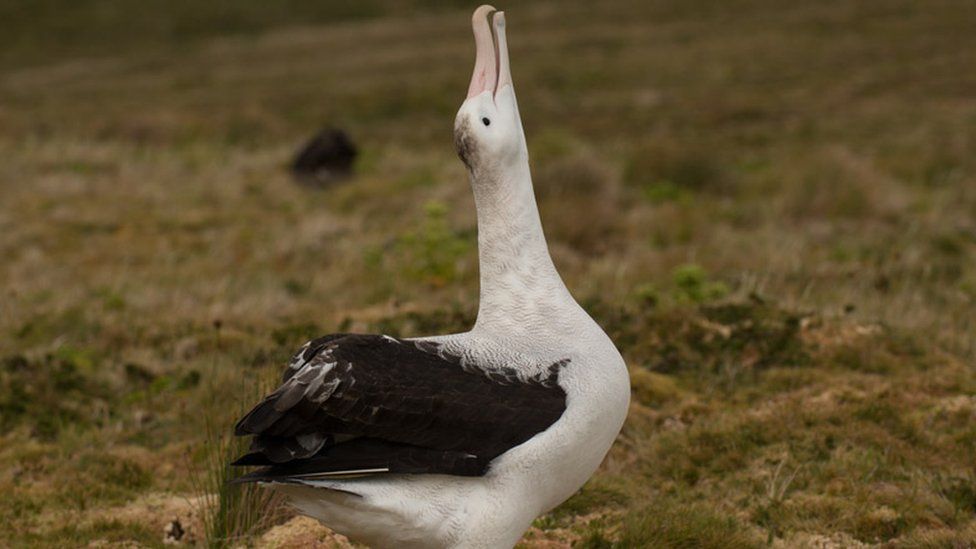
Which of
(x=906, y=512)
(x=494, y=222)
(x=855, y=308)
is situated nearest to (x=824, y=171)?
(x=855, y=308)

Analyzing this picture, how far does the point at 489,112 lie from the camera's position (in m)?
4.28

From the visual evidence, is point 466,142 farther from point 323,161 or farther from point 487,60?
point 323,161

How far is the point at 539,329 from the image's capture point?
434 cm

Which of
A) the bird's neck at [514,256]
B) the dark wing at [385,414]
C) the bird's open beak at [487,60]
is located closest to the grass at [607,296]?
the bird's neck at [514,256]

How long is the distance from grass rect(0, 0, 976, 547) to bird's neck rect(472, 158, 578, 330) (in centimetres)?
126

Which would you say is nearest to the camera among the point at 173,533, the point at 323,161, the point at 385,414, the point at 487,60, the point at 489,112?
the point at 385,414

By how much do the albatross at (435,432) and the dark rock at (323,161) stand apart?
12967mm

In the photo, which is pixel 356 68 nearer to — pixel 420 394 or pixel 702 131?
pixel 702 131

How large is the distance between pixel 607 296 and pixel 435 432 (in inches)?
220

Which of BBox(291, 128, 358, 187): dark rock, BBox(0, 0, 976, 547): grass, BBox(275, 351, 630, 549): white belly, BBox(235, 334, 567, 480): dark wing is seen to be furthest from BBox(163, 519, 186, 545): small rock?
BBox(291, 128, 358, 187): dark rock

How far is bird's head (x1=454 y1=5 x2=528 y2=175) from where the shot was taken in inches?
168

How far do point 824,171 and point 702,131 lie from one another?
33.9 feet

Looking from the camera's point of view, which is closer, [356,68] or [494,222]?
[494,222]

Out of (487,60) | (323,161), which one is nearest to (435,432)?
(487,60)
